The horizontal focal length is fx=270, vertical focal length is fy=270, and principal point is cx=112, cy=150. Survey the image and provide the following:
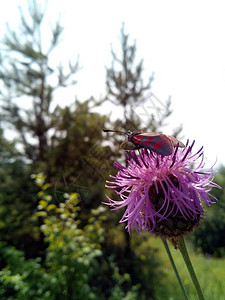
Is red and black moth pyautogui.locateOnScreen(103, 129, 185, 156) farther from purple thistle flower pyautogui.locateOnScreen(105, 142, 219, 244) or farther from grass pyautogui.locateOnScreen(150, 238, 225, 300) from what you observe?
grass pyautogui.locateOnScreen(150, 238, 225, 300)

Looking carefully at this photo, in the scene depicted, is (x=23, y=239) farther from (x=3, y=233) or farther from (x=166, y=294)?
(x=166, y=294)

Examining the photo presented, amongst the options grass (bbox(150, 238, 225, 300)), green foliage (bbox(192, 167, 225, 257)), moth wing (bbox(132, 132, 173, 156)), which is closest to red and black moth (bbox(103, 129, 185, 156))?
moth wing (bbox(132, 132, 173, 156))

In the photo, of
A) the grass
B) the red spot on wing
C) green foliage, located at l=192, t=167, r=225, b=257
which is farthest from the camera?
green foliage, located at l=192, t=167, r=225, b=257

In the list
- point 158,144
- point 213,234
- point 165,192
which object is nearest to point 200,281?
point 213,234

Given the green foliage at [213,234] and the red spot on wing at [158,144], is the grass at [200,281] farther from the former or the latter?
the red spot on wing at [158,144]

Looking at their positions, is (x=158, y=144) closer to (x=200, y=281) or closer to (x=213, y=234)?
(x=200, y=281)

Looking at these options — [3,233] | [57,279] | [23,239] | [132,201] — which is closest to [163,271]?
[23,239]

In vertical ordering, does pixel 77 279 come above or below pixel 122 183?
below
